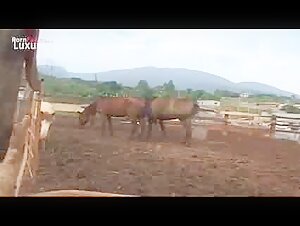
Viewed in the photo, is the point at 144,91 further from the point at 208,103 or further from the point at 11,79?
the point at 11,79

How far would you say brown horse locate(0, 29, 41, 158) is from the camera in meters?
3.78

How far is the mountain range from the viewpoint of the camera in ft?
12.5

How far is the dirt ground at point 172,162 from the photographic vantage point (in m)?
3.83

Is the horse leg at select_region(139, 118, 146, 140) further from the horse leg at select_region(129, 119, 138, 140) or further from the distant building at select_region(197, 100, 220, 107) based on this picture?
the distant building at select_region(197, 100, 220, 107)

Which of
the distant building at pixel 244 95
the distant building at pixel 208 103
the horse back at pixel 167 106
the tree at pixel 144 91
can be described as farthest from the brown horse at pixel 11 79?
the distant building at pixel 244 95

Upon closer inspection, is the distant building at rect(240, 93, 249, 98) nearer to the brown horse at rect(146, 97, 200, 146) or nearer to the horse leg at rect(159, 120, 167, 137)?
the brown horse at rect(146, 97, 200, 146)

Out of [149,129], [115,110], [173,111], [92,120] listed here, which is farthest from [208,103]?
[92,120]

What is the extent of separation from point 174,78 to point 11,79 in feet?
2.93

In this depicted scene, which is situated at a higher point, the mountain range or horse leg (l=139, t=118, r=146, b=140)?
the mountain range

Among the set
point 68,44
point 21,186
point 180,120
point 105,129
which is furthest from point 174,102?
point 21,186

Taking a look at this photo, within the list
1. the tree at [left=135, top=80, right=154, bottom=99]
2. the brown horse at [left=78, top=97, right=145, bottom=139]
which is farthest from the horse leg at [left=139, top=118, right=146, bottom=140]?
the tree at [left=135, top=80, right=154, bottom=99]

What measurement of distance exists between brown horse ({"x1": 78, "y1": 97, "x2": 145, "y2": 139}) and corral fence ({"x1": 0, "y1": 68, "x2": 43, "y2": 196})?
0.85ft

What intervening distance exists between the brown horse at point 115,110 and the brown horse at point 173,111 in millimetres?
50

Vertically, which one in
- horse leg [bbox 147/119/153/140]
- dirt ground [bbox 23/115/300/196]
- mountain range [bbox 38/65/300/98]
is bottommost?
dirt ground [bbox 23/115/300/196]
